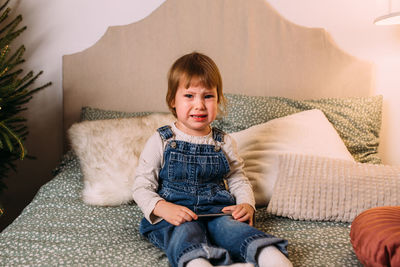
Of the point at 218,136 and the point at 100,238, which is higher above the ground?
the point at 218,136

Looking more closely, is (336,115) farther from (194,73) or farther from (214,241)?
(214,241)

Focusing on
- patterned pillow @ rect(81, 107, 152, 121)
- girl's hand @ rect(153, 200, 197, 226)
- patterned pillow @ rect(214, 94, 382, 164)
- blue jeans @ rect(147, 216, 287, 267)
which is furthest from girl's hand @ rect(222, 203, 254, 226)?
patterned pillow @ rect(81, 107, 152, 121)

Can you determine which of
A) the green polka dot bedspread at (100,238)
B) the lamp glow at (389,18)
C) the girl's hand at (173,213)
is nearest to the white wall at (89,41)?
the lamp glow at (389,18)

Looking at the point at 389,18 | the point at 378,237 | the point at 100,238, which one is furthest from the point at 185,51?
the point at 378,237

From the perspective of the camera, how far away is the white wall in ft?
6.30

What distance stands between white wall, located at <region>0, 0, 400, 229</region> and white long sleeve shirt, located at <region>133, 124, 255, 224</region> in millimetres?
1048

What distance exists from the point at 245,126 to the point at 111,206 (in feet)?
2.35

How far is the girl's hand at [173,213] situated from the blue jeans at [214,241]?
0.7 inches

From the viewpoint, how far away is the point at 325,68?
2.02m

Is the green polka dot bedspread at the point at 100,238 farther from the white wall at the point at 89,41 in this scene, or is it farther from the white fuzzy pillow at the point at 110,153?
the white wall at the point at 89,41

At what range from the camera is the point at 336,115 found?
1.75 meters

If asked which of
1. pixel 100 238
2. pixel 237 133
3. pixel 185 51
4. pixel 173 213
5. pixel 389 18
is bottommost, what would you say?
pixel 100 238

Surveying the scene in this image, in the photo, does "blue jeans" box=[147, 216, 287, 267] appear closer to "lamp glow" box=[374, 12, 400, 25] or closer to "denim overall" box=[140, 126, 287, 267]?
"denim overall" box=[140, 126, 287, 267]

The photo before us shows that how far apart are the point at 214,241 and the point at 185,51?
120 cm
